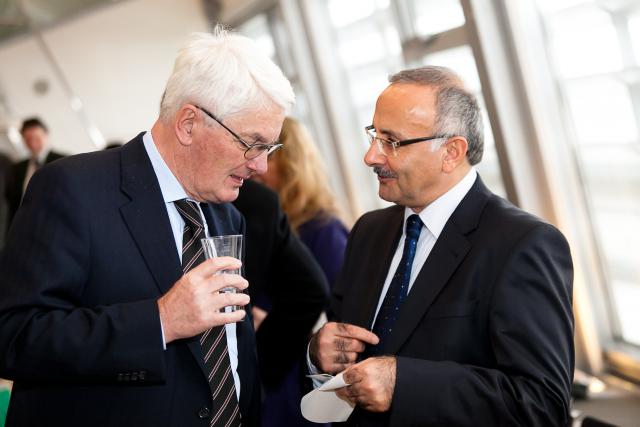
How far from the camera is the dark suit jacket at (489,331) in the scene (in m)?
1.59

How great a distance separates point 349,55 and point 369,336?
12.8 ft

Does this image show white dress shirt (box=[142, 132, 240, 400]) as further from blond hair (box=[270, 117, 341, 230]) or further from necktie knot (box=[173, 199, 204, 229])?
blond hair (box=[270, 117, 341, 230])

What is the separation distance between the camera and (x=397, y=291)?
1863 mm

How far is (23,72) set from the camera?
313 inches

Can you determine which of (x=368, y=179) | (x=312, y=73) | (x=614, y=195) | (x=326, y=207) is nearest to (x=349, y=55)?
(x=312, y=73)

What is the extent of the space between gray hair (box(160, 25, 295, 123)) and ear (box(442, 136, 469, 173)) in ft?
1.53

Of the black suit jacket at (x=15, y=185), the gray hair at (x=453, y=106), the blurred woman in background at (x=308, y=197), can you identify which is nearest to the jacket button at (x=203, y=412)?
the gray hair at (x=453, y=106)

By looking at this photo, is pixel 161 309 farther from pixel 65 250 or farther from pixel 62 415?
pixel 62 415

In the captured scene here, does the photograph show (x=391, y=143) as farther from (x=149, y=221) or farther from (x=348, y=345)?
(x=149, y=221)

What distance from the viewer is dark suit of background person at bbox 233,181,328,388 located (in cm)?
265

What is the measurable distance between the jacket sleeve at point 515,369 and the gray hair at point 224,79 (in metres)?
0.72

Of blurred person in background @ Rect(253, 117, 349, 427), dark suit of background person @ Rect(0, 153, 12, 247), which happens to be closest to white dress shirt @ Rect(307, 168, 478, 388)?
blurred person in background @ Rect(253, 117, 349, 427)

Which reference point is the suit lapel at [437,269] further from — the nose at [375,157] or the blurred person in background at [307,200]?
the blurred person in background at [307,200]

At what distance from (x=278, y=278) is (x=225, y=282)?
119 centimetres
